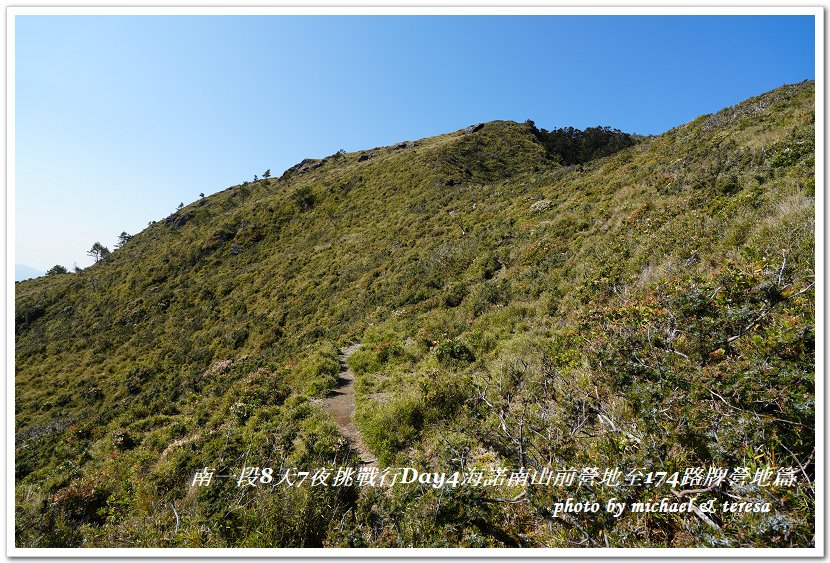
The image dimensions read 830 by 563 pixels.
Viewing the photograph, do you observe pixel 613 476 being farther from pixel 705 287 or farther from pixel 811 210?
pixel 811 210

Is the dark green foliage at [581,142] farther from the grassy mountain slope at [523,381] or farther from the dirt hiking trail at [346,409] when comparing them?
the dirt hiking trail at [346,409]

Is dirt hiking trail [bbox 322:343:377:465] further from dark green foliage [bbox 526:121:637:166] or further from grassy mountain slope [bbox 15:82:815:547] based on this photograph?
dark green foliage [bbox 526:121:637:166]

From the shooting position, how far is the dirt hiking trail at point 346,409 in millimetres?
7344

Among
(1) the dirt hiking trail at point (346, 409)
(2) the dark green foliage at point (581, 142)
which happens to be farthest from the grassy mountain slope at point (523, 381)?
(2) the dark green foliage at point (581, 142)

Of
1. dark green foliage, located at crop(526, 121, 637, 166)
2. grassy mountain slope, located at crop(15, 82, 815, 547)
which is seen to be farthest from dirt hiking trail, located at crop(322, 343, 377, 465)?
dark green foliage, located at crop(526, 121, 637, 166)

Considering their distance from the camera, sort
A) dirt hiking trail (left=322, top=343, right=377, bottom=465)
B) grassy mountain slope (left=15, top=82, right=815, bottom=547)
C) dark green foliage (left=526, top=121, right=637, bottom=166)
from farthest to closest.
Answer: dark green foliage (left=526, top=121, right=637, bottom=166) < dirt hiking trail (left=322, top=343, right=377, bottom=465) < grassy mountain slope (left=15, top=82, right=815, bottom=547)

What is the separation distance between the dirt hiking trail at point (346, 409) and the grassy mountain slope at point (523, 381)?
0.36 meters

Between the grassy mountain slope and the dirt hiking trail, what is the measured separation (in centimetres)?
36

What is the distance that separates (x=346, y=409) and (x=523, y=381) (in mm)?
4900

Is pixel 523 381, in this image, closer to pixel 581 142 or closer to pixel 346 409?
pixel 346 409

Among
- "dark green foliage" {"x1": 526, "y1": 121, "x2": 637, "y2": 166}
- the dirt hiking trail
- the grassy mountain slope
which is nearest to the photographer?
the grassy mountain slope

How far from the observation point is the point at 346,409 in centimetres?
952

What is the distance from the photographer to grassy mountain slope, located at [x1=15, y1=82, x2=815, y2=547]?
417cm
